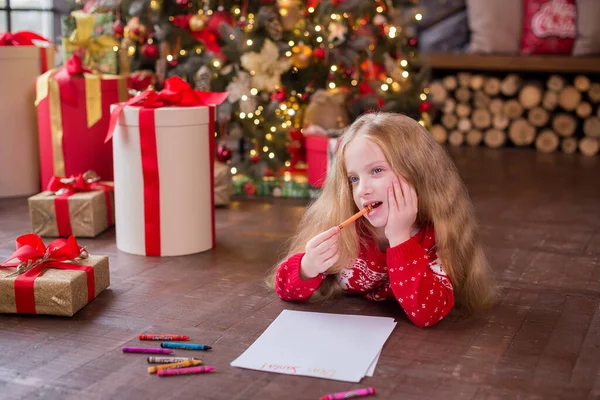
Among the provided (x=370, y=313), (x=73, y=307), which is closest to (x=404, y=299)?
(x=370, y=313)

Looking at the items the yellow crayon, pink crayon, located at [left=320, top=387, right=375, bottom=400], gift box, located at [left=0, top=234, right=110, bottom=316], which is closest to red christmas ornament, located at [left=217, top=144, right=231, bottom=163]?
gift box, located at [left=0, top=234, right=110, bottom=316]

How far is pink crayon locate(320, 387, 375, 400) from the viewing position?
1.64 metres

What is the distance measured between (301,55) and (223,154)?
1.79ft

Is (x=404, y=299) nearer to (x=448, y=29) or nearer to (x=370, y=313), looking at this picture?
(x=370, y=313)

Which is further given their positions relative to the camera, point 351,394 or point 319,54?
point 319,54

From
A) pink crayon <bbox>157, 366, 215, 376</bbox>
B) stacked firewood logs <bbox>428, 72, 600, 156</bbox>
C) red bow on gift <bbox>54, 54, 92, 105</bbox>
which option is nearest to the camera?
pink crayon <bbox>157, 366, 215, 376</bbox>

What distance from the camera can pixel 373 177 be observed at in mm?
2006

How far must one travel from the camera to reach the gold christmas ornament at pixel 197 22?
142 inches

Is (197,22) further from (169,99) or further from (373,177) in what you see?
(373,177)

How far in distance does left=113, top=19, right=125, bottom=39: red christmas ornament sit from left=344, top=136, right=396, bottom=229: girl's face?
2040mm

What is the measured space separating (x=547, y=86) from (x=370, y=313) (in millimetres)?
3419

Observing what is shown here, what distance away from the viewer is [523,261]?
2.72m

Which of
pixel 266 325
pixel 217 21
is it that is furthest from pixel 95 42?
pixel 266 325

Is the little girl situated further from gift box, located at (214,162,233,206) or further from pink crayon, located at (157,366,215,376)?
gift box, located at (214,162,233,206)
